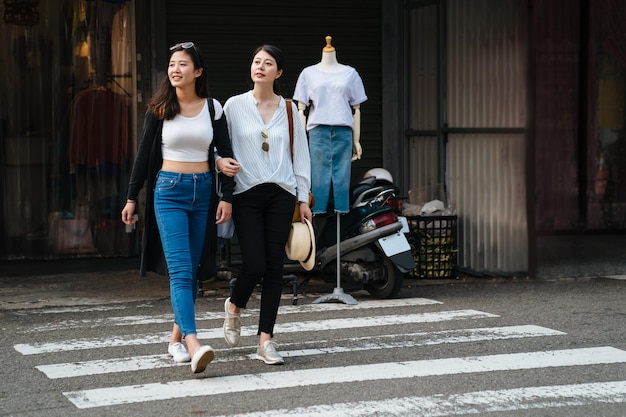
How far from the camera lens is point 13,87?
1294 centimetres

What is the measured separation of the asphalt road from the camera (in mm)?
6453

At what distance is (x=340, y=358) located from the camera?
302 inches

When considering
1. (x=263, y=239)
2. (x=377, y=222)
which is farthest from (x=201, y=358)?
(x=377, y=222)

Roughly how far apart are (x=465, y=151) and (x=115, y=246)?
4.07 m

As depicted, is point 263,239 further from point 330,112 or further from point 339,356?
point 330,112

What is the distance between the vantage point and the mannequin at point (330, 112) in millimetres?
10195

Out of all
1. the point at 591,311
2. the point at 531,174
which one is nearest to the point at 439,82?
the point at 531,174

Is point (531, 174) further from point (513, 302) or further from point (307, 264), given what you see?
point (307, 264)

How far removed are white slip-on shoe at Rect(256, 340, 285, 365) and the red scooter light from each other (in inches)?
121

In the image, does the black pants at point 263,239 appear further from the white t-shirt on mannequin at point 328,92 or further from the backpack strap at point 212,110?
the white t-shirt on mannequin at point 328,92

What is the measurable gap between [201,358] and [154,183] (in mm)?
1170

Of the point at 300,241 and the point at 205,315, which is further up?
the point at 300,241

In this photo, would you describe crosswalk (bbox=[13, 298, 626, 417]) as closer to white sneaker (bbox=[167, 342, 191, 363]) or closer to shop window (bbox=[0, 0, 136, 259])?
white sneaker (bbox=[167, 342, 191, 363])

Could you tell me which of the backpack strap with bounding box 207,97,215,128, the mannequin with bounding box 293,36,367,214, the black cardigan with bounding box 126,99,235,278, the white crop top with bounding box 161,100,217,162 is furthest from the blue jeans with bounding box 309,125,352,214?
the white crop top with bounding box 161,100,217,162
